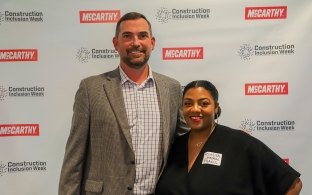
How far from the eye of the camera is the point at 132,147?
1.74 meters

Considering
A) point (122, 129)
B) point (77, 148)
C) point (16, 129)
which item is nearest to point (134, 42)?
point (122, 129)

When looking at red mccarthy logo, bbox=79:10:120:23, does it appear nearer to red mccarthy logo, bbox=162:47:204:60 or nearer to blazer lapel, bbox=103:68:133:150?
red mccarthy logo, bbox=162:47:204:60

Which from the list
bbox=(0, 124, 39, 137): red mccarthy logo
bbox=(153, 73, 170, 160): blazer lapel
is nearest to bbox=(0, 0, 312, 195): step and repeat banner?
bbox=(0, 124, 39, 137): red mccarthy logo

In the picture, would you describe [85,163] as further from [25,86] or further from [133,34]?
[25,86]

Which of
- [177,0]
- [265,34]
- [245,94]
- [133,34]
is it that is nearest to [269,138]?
[245,94]

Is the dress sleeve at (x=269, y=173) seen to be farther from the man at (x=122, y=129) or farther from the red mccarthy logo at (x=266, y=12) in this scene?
the red mccarthy logo at (x=266, y=12)

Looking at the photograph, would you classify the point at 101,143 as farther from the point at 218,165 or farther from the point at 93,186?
the point at 218,165

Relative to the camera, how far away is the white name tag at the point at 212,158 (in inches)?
65.5

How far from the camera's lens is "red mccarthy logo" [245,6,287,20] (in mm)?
2639

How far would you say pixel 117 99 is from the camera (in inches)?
70.6

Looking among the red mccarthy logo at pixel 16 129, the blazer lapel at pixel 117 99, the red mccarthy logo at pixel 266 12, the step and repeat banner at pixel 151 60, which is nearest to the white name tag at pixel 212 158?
the blazer lapel at pixel 117 99

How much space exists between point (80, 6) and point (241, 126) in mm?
1596

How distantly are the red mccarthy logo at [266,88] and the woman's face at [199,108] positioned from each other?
999 millimetres

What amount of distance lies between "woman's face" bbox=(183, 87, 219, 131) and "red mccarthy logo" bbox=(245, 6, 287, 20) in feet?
3.93
